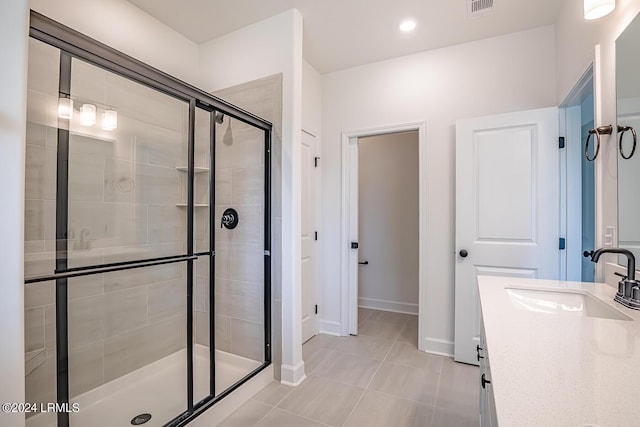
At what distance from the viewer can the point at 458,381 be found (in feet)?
7.23

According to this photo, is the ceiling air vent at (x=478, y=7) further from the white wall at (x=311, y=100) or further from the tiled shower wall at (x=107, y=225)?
the tiled shower wall at (x=107, y=225)

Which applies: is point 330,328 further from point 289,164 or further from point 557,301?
point 557,301

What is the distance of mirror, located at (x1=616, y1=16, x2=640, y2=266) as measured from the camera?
1.22m

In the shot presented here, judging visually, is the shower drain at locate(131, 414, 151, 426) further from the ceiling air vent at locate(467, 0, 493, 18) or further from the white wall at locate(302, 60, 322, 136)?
the ceiling air vent at locate(467, 0, 493, 18)

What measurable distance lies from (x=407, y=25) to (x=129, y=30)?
2.17 metres

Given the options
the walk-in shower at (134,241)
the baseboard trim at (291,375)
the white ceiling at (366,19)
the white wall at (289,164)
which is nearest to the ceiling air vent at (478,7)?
the white ceiling at (366,19)

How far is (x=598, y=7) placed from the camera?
1375 mm

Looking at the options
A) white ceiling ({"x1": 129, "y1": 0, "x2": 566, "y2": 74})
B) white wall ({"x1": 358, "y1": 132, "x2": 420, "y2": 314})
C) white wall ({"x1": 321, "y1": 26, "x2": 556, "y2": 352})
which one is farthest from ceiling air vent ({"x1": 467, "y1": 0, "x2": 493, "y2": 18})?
Answer: white wall ({"x1": 358, "y1": 132, "x2": 420, "y2": 314})

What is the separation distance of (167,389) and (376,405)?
4.59 ft

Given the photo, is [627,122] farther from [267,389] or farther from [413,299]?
[413,299]

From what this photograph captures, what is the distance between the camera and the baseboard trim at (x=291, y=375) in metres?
2.18

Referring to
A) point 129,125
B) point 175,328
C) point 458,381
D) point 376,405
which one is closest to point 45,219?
point 129,125

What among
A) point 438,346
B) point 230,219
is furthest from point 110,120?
point 438,346

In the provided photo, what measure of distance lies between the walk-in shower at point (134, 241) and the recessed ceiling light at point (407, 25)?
4.55 feet
